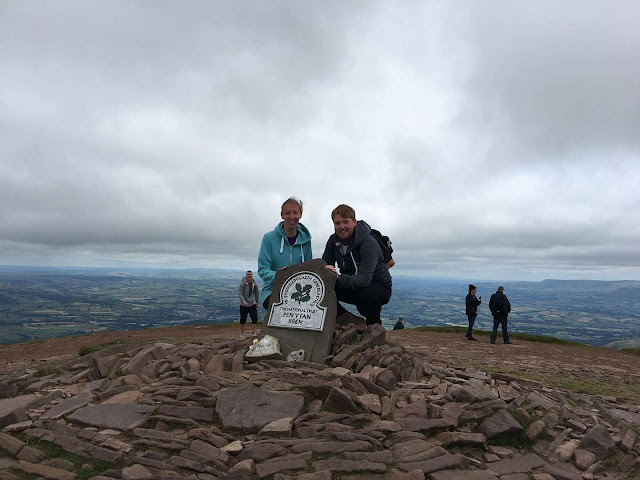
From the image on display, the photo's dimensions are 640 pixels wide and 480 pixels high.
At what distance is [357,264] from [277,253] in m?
2.30

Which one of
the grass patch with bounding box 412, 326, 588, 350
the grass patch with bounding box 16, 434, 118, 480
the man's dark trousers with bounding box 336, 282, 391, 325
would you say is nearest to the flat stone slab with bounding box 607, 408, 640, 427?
the man's dark trousers with bounding box 336, 282, 391, 325

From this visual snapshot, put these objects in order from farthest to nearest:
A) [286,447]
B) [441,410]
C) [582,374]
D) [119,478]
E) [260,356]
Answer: [582,374] → [260,356] → [441,410] → [286,447] → [119,478]

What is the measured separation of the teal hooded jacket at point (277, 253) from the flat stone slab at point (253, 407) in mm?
3691

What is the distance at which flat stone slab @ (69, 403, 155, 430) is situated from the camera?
5465 millimetres

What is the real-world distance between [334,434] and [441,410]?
2.02m

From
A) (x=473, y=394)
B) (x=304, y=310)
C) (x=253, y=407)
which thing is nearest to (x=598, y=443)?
(x=473, y=394)

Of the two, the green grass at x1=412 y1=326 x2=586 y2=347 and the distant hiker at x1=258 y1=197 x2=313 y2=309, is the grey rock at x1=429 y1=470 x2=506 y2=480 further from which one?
the green grass at x1=412 y1=326 x2=586 y2=347

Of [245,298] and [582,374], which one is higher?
[245,298]

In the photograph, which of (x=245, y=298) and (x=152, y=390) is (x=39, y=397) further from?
(x=245, y=298)

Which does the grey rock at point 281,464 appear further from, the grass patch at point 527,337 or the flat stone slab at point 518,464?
the grass patch at point 527,337

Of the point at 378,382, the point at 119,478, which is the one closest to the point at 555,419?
the point at 378,382

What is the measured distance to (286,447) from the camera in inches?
197

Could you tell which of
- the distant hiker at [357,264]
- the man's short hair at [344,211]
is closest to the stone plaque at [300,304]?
the distant hiker at [357,264]

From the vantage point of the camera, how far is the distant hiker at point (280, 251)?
9.69 meters
